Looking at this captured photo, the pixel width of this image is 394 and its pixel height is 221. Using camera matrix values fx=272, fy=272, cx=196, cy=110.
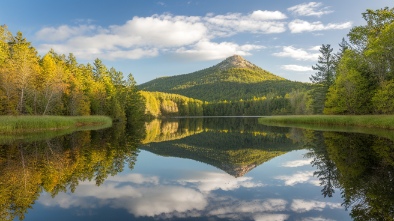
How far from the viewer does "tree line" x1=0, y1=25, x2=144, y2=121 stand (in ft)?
135

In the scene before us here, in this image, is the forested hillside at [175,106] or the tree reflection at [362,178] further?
the forested hillside at [175,106]

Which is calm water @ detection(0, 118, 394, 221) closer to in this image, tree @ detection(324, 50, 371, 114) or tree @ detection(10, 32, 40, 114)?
tree @ detection(10, 32, 40, 114)

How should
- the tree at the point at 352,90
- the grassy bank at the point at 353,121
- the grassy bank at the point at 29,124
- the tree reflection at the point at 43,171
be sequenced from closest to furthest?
the tree reflection at the point at 43,171 → the grassy bank at the point at 29,124 → the grassy bank at the point at 353,121 → the tree at the point at 352,90

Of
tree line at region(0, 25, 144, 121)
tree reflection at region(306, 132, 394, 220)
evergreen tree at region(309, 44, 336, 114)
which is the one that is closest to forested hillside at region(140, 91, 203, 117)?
tree line at region(0, 25, 144, 121)

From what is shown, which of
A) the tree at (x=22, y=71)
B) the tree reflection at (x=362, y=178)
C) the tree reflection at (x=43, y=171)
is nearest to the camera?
the tree reflection at (x=362, y=178)

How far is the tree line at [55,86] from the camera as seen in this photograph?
135ft

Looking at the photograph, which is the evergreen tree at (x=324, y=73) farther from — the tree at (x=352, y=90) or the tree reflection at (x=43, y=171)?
the tree reflection at (x=43, y=171)

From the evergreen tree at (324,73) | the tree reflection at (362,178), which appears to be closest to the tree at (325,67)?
the evergreen tree at (324,73)

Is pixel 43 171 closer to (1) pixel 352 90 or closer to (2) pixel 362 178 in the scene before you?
(2) pixel 362 178

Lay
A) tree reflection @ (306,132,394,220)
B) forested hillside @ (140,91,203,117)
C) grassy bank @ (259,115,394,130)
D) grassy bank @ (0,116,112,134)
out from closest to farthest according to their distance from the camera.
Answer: tree reflection @ (306,132,394,220) < grassy bank @ (0,116,112,134) < grassy bank @ (259,115,394,130) < forested hillside @ (140,91,203,117)

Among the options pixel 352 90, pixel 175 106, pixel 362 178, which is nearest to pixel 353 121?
→ pixel 352 90

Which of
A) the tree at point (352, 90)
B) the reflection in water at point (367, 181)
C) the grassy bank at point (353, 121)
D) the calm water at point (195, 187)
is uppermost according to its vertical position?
the tree at point (352, 90)

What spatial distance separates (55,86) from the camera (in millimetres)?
47125

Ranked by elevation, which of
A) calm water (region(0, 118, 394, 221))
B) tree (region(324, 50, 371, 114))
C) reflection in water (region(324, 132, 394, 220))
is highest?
tree (region(324, 50, 371, 114))
